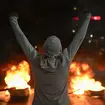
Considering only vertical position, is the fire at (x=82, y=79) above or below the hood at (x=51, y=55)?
below

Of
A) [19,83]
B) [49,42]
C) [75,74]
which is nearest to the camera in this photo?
[49,42]

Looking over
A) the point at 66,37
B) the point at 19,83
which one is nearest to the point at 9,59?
the point at 19,83

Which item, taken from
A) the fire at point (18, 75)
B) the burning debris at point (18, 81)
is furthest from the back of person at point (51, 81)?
the fire at point (18, 75)

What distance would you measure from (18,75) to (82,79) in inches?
41.3

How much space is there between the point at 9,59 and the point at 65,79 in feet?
11.0

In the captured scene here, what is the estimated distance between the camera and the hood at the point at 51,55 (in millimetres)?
1576

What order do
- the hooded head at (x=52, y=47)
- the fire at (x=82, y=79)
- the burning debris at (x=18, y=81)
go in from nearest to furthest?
1. the hooded head at (x=52, y=47)
2. the burning debris at (x=18, y=81)
3. the fire at (x=82, y=79)

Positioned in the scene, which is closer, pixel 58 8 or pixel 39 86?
pixel 39 86

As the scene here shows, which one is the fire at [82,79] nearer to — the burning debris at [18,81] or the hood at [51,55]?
the burning debris at [18,81]

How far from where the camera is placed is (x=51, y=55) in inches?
62.6

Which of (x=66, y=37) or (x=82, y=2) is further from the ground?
(x=82, y=2)

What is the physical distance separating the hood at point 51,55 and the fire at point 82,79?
298 centimetres

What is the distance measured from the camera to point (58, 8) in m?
4.69

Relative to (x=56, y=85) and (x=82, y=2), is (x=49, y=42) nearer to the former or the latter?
(x=56, y=85)
